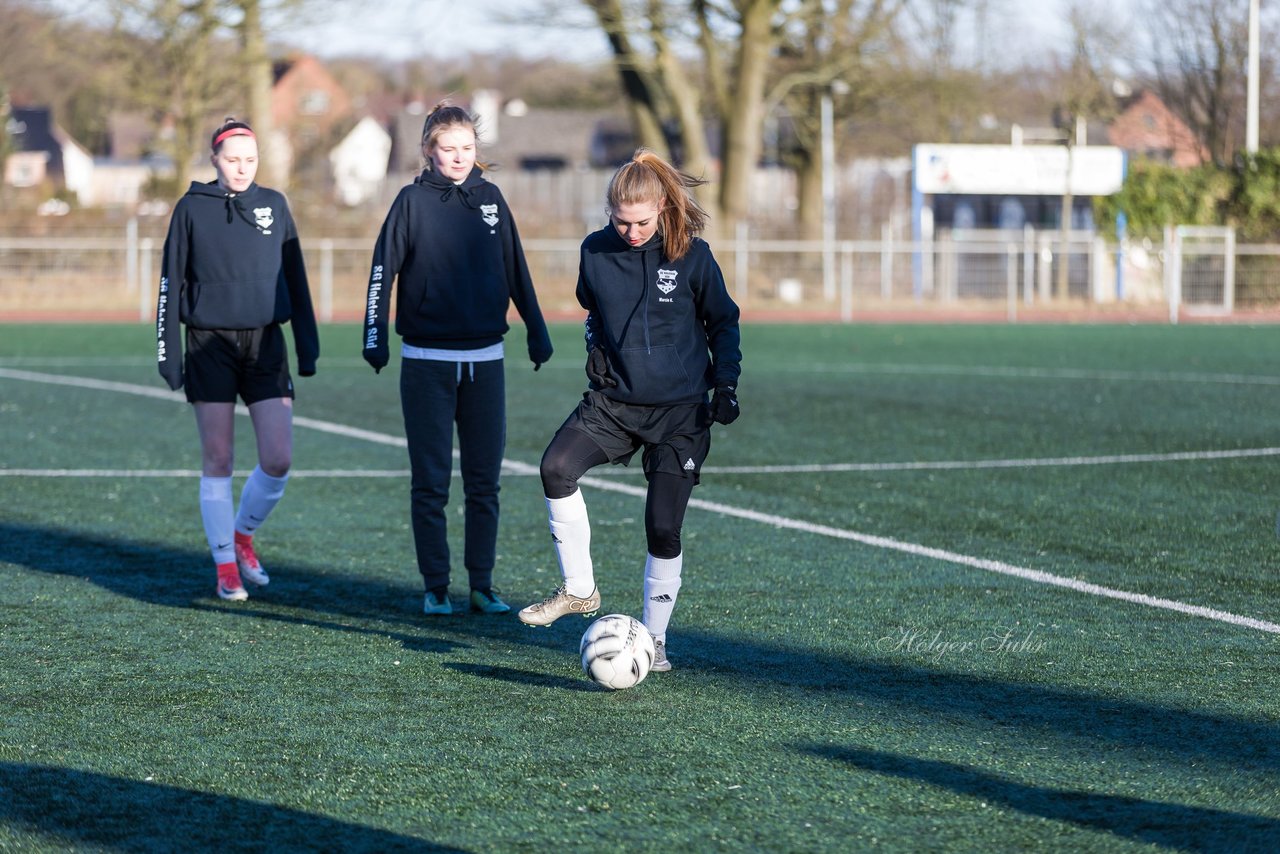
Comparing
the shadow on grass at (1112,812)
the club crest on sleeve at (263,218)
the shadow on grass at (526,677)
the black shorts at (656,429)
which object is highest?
the club crest on sleeve at (263,218)

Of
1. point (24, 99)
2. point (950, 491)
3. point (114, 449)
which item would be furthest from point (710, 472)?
point (24, 99)

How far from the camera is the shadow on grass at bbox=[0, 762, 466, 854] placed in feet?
12.0

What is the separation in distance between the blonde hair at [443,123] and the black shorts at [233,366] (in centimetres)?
106

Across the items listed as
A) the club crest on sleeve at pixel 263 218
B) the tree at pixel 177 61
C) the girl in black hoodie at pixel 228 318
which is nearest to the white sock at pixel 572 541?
the girl in black hoodie at pixel 228 318

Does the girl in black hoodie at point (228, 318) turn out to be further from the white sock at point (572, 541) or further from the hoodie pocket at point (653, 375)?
the hoodie pocket at point (653, 375)

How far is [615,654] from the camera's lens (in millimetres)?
4961

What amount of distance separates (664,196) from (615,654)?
1.39 m

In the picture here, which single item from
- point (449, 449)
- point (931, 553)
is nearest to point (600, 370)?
point (449, 449)

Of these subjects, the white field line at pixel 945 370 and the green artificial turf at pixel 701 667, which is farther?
the white field line at pixel 945 370

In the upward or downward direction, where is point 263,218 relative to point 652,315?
upward

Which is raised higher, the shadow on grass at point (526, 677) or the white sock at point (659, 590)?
the white sock at point (659, 590)

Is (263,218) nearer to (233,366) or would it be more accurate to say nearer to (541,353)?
(233,366)

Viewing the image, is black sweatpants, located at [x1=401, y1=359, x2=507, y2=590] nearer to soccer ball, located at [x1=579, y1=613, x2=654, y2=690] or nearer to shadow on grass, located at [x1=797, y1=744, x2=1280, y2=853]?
soccer ball, located at [x1=579, y1=613, x2=654, y2=690]

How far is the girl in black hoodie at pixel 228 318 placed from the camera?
6605mm
